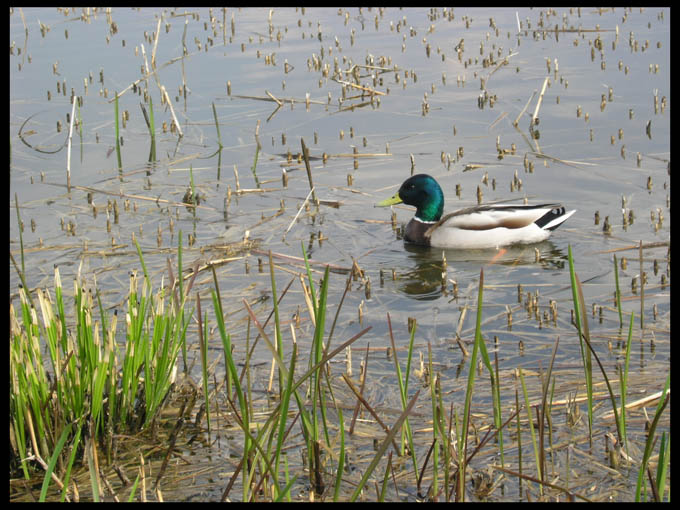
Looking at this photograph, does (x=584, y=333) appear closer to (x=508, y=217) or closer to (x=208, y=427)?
(x=208, y=427)

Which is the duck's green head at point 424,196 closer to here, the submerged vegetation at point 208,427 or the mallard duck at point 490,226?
the mallard duck at point 490,226

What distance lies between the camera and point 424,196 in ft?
26.2

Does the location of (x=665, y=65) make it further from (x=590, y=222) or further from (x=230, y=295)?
(x=230, y=295)

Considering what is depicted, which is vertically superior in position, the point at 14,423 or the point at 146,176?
the point at 146,176

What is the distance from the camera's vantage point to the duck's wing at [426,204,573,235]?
741 cm

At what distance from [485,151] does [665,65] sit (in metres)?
4.23

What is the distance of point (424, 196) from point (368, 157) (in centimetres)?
158

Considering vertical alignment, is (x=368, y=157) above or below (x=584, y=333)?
above

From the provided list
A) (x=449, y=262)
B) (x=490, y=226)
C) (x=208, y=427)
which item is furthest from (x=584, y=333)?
(x=490, y=226)

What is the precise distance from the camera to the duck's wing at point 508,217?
7410mm

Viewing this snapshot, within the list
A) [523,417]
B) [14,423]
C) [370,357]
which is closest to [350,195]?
[370,357]

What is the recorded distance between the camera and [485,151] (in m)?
9.52

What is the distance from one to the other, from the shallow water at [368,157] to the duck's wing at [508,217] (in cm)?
20

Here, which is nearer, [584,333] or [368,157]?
[584,333]
